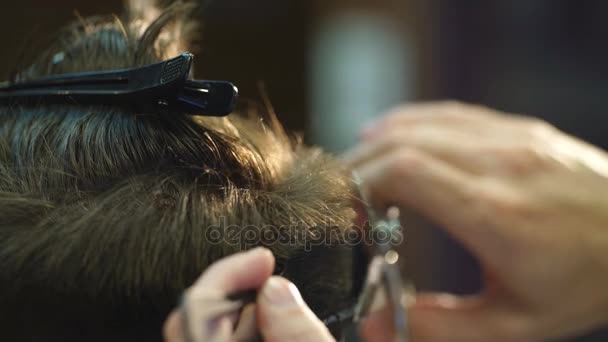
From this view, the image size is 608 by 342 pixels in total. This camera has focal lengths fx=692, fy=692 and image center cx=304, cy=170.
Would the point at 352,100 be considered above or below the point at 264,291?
below

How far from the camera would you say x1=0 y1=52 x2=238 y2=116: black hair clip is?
64 centimetres

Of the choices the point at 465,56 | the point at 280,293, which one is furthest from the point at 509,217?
the point at 465,56

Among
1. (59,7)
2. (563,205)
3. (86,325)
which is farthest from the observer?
(59,7)

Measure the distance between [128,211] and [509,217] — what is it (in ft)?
2.11

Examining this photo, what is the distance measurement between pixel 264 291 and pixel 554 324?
0.67 m

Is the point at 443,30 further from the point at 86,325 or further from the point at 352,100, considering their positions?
the point at 86,325

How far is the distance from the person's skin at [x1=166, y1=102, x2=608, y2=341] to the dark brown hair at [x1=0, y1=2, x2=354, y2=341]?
37 cm

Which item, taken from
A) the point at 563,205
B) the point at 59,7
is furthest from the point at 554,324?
the point at 59,7

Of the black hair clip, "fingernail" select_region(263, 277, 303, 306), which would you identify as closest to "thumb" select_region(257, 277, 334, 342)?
"fingernail" select_region(263, 277, 303, 306)

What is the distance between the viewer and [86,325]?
1.93 ft

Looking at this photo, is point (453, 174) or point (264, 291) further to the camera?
point (453, 174)

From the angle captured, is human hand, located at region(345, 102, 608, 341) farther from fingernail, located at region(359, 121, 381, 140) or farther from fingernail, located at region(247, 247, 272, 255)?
fingernail, located at region(247, 247, 272, 255)

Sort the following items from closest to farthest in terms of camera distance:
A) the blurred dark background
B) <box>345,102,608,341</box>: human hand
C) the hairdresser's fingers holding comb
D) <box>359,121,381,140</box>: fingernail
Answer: the hairdresser's fingers holding comb, <box>345,102,608,341</box>: human hand, <box>359,121,381,140</box>: fingernail, the blurred dark background

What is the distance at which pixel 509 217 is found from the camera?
1044mm
